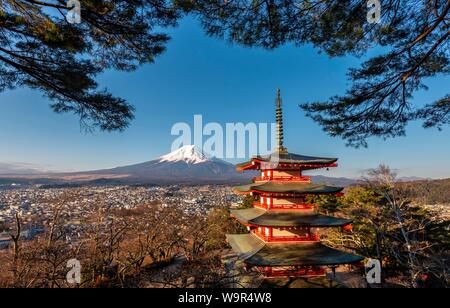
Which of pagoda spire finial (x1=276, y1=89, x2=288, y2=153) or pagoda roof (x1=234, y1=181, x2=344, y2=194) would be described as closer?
pagoda roof (x1=234, y1=181, x2=344, y2=194)

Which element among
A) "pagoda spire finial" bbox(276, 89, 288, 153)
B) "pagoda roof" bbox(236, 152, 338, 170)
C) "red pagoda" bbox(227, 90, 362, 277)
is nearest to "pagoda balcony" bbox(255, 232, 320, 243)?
"red pagoda" bbox(227, 90, 362, 277)

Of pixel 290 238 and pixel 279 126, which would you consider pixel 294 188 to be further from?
pixel 279 126

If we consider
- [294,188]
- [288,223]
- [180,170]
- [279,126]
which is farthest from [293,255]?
[180,170]

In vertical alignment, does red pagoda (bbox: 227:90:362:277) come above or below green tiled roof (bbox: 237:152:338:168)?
below

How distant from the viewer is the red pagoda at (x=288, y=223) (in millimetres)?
7457

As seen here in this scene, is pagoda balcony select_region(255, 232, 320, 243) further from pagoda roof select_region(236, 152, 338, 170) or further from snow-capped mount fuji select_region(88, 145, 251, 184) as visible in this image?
snow-capped mount fuji select_region(88, 145, 251, 184)

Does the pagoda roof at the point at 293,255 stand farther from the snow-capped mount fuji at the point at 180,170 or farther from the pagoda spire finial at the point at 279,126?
the snow-capped mount fuji at the point at 180,170

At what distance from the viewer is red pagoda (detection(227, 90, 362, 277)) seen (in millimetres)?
7457

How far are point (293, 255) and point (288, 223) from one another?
100cm
